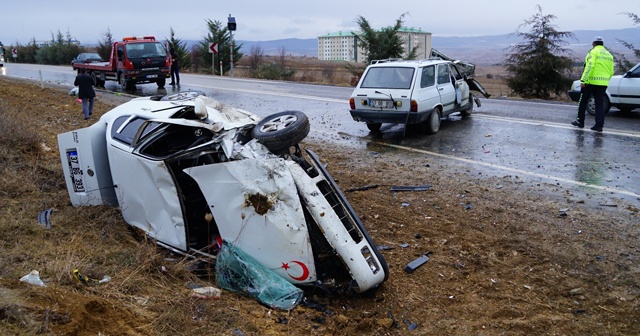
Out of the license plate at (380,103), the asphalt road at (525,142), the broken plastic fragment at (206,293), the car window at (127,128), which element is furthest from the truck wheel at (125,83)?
the broken plastic fragment at (206,293)

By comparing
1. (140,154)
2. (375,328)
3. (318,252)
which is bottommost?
(375,328)

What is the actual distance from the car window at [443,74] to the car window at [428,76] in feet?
0.88

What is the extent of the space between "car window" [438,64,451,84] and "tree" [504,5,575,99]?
32.7 ft

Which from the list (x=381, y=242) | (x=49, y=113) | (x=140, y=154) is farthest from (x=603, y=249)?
(x=49, y=113)

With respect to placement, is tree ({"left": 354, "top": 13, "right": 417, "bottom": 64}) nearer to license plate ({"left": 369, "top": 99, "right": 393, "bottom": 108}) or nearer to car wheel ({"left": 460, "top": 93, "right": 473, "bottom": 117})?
car wheel ({"left": 460, "top": 93, "right": 473, "bottom": 117})

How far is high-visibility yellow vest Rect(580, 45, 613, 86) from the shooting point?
1127 centimetres

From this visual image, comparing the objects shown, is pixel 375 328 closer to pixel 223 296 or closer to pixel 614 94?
pixel 223 296

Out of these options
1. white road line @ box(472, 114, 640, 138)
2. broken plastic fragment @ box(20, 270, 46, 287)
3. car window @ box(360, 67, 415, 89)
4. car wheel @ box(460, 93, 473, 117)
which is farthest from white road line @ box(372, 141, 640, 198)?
broken plastic fragment @ box(20, 270, 46, 287)

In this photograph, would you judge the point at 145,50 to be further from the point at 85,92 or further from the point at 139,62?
the point at 85,92

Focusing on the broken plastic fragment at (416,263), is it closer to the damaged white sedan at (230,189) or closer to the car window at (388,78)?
the damaged white sedan at (230,189)

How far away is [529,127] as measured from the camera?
12.0 metres

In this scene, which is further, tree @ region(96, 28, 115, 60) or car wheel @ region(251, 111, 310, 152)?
tree @ region(96, 28, 115, 60)

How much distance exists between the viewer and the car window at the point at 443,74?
11938 millimetres

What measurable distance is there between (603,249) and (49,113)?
14.3 meters
